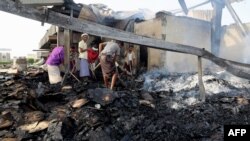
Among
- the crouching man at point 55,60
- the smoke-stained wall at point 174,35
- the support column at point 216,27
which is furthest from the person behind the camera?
the support column at point 216,27

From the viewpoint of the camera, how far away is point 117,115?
587 centimetres

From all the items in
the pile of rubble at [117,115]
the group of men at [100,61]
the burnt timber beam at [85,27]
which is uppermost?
the burnt timber beam at [85,27]

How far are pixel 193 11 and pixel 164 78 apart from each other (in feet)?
27.7

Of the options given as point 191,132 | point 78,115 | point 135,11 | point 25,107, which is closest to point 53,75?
point 25,107

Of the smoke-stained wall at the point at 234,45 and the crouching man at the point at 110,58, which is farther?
the smoke-stained wall at the point at 234,45

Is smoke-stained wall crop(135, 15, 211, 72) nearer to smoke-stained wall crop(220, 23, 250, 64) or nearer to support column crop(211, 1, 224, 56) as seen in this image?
support column crop(211, 1, 224, 56)

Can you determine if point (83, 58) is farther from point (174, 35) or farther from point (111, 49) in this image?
point (174, 35)

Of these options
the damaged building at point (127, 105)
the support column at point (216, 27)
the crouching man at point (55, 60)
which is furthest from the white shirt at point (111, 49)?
the support column at point (216, 27)

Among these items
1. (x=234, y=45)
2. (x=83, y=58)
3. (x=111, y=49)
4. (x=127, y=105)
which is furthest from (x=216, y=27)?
(x=127, y=105)

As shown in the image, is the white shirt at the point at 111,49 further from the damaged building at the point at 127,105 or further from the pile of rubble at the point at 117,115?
the pile of rubble at the point at 117,115

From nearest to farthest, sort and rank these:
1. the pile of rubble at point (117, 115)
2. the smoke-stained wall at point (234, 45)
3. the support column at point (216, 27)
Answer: the pile of rubble at point (117, 115), the support column at point (216, 27), the smoke-stained wall at point (234, 45)

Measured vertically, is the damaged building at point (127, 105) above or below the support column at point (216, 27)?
below

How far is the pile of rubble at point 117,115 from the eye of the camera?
5.19 meters

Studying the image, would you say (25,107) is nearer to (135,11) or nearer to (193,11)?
(135,11)
